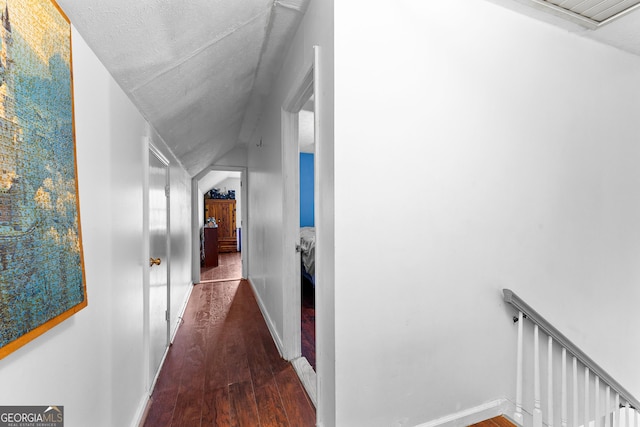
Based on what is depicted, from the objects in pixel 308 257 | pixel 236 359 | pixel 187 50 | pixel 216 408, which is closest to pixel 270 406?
pixel 216 408

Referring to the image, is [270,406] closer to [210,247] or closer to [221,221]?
[210,247]

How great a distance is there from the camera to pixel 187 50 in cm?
132

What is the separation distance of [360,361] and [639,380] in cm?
263

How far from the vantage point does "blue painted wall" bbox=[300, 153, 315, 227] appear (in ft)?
18.2

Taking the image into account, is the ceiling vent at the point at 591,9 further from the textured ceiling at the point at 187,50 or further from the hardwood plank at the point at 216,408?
the hardwood plank at the point at 216,408

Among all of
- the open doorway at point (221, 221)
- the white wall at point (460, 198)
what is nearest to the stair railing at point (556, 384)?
the white wall at point (460, 198)

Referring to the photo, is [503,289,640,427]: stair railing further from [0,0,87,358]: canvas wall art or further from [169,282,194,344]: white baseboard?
[169,282,194,344]: white baseboard

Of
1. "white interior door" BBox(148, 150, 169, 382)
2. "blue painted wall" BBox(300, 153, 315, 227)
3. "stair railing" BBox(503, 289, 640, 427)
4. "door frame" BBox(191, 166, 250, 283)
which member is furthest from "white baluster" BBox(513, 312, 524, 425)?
"blue painted wall" BBox(300, 153, 315, 227)

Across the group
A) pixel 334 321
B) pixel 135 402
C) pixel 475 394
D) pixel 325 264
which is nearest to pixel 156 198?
pixel 135 402

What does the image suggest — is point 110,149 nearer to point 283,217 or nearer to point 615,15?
point 283,217

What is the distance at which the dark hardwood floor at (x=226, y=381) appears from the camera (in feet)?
5.41

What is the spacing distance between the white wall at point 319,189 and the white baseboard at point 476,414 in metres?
0.66

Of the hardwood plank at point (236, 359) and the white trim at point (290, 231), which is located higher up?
the white trim at point (290, 231)

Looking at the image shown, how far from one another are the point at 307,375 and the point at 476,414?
108 cm
